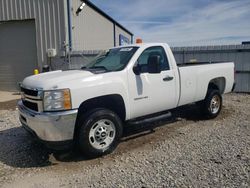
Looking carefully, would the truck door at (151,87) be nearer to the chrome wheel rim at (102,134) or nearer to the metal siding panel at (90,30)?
the chrome wheel rim at (102,134)

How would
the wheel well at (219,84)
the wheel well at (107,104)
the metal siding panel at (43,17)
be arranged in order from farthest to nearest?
the metal siding panel at (43,17), the wheel well at (219,84), the wheel well at (107,104)

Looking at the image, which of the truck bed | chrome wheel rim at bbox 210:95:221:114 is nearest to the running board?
the truck bed

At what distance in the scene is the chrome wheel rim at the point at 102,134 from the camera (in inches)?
169

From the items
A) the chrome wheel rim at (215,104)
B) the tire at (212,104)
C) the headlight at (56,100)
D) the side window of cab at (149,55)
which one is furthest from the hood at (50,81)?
the chrome wheel rim at (215,104)

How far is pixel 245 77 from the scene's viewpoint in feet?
33.9

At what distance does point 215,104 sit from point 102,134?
371 cm

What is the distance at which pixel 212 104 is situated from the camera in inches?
263

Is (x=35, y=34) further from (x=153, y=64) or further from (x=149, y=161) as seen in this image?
(x=149, y=161)

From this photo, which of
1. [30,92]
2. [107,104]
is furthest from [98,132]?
[30,92]

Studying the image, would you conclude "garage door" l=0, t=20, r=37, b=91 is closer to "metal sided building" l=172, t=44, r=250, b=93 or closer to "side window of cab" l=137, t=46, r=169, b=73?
"metal sided building" l=172, t=44, r=250, b=93

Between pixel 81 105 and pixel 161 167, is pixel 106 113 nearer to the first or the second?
pixel 81 105

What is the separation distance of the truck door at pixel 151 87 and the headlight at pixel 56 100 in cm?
125

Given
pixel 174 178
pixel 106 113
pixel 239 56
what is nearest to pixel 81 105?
pixel 106 113

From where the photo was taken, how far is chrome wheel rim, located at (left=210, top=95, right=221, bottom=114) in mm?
6652
